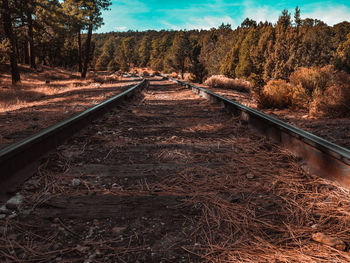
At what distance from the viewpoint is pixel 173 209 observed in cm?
170

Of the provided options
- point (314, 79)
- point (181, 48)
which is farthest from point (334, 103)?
point (181, 48)

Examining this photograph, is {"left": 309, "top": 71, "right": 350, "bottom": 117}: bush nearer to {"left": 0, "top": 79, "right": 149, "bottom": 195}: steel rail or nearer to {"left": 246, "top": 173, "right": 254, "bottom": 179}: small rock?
{"left": 246, "top": 173, "right": 254, "bottom": 179}: small rock

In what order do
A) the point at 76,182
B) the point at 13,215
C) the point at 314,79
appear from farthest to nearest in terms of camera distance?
the point at 314,79 → the point at 76,182 → the point at 13,215

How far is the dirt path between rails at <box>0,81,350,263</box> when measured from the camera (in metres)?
1.30

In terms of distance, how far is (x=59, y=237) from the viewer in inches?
55.0

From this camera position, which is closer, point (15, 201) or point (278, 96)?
point (15, 201)

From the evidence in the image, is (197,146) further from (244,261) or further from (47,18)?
(47,18)

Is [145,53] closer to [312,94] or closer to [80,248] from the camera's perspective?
[312,94]

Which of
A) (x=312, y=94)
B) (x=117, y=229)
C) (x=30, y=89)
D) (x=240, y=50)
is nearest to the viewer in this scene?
(x=117, y=229)

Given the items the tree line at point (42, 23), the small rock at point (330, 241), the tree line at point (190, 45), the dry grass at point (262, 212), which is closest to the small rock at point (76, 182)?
the dry grass at point (262, 212)

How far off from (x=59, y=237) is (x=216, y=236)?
0.91m

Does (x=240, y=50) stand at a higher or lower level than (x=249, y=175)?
higher

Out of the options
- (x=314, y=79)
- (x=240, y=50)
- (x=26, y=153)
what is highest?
(x=240, y=50)

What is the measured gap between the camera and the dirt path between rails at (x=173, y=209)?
1299 mm
